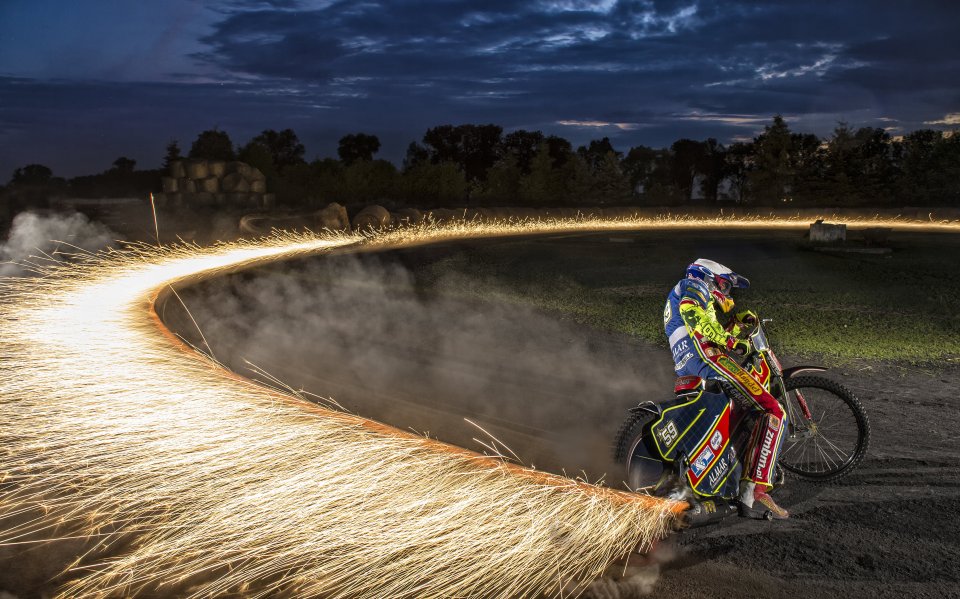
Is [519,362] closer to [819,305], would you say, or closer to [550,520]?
[550,520]

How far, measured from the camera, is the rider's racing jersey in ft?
15.5

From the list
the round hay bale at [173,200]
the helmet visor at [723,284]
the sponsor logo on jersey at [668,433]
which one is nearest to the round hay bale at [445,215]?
the round hay bale at [173,200]

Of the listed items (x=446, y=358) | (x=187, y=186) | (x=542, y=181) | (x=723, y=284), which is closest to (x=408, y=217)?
(x=187, y=186)

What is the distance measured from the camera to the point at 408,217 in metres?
25.0

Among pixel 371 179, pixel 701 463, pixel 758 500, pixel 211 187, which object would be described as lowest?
pixel 758 500

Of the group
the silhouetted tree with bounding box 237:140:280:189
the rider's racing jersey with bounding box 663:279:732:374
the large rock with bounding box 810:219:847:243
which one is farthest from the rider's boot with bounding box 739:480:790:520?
the silhouetted tree with bounding box 237:140:280:189

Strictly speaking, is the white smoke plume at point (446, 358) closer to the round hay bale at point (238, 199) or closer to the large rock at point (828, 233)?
the round hay bale at point (238, 199)

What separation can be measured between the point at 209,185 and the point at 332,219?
288 inches

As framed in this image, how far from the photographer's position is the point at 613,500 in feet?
14.4

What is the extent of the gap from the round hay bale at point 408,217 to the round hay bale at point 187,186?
24.3 ft

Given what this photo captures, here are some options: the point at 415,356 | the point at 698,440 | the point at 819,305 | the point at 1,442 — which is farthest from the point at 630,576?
the point at 819,305

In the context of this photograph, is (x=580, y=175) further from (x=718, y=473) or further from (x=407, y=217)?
(x=718, y=473)

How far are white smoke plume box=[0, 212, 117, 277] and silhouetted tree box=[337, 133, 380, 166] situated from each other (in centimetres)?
5141

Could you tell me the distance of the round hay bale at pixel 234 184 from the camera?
1045 inches
